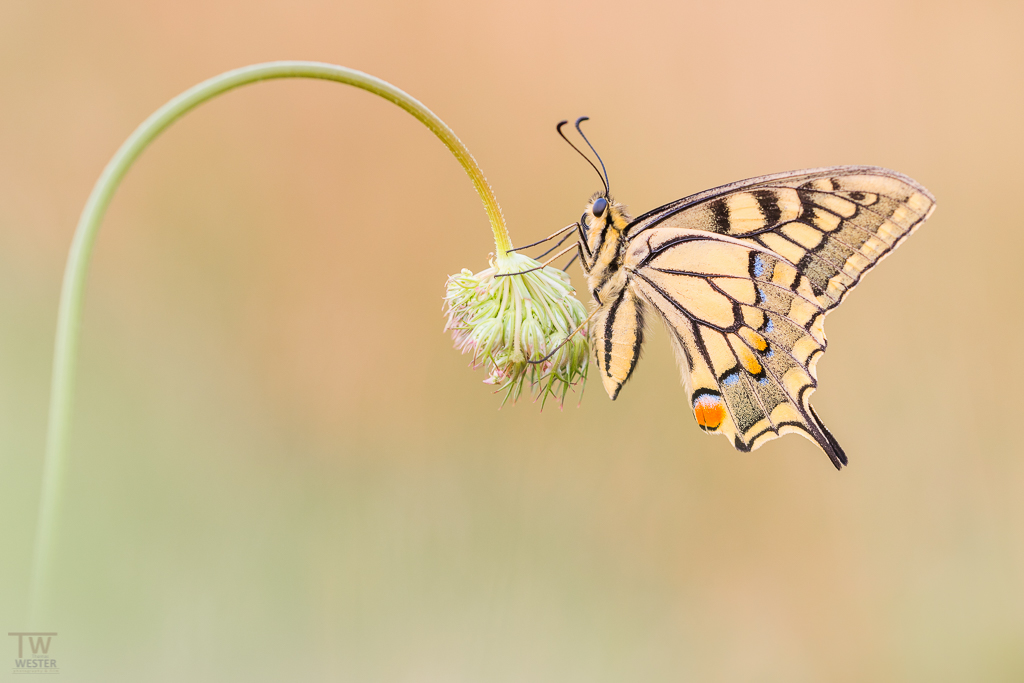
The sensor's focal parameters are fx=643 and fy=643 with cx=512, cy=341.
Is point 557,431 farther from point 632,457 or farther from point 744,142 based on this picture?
point 744,142

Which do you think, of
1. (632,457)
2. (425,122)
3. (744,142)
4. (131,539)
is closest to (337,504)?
(131,539)

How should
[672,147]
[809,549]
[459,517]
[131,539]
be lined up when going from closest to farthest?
[131,539]
[459,517]
[809,549]
[672,147]

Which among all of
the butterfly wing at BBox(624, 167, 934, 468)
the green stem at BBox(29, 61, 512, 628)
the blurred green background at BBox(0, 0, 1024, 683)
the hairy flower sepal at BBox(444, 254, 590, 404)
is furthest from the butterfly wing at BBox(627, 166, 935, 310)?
the blurred green background at BBox(0, 0, 1024, 683)

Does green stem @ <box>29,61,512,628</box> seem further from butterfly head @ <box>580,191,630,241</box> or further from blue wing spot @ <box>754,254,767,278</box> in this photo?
blue wing spot @ <box>754,254,767,278</box>

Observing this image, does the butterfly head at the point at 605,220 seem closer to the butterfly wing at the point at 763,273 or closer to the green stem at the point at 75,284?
the butterfly wing at the point at 763,273

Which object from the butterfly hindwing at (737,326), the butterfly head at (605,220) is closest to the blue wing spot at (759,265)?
the butterfly hindwing at (737,326)

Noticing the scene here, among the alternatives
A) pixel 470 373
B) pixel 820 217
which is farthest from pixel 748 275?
pixel 470 373
